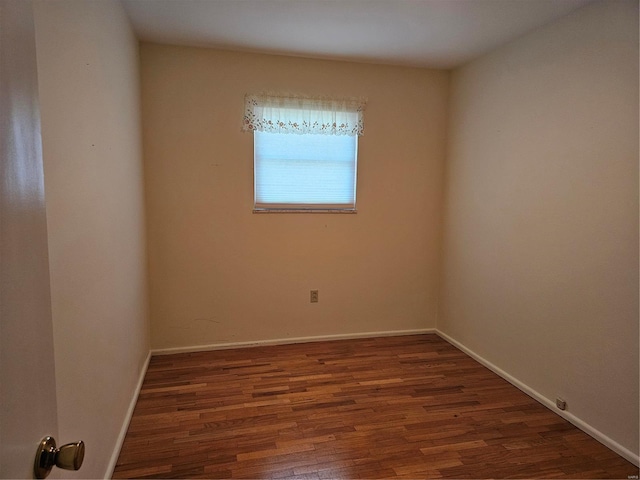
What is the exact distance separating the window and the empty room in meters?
0.02

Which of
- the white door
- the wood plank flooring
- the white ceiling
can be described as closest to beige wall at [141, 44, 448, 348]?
the white ceiling

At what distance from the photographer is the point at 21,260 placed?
0.56 m

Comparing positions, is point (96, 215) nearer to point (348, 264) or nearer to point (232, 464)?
point (232, 464)

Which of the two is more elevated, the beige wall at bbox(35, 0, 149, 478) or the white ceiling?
the white ceiling

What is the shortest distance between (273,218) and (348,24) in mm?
1548

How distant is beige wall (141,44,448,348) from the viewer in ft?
9.70

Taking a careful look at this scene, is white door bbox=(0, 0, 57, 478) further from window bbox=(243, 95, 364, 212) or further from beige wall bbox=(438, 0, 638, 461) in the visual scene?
window bbox=(243, 95, 364, 212)

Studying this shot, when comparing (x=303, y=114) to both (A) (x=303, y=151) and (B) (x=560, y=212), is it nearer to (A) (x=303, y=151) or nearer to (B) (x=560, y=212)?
(A) (x=303, y=151)

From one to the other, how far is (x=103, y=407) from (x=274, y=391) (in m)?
1.13

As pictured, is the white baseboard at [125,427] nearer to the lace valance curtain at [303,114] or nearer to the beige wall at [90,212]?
the beige wall at [90,212]

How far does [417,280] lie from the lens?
3600 millimetres

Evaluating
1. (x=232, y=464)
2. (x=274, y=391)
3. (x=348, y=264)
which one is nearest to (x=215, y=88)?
(x=348, y=264)

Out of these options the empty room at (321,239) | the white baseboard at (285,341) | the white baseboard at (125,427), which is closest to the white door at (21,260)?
the empty room at (321,239)

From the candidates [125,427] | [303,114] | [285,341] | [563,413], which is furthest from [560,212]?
[125,427]
